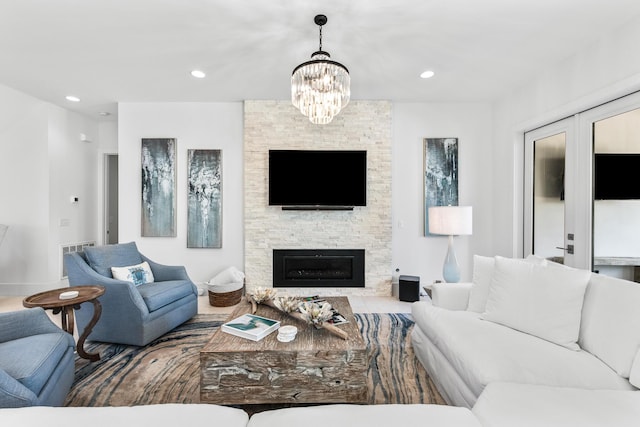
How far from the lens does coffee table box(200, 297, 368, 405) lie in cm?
164

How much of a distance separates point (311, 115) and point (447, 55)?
5.24 feet

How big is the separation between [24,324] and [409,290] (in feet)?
11.8

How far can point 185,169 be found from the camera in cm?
418

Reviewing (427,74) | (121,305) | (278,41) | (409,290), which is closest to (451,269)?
(409,290)

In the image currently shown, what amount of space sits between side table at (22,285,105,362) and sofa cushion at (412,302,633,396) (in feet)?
8.21

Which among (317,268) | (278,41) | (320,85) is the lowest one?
(317,268)

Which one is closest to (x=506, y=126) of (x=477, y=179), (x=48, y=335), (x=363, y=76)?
(x=477, y=179)

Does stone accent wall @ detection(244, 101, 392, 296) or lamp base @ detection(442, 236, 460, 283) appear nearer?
lamp base @ detection(442, 236, 460, 283)

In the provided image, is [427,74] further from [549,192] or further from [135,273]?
[135,273]

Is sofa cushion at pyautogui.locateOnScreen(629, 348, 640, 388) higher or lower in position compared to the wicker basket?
higher

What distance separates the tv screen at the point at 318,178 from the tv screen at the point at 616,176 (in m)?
2.33

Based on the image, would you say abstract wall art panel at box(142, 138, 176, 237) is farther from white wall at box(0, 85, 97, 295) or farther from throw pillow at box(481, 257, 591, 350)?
throw pillow at box(481, 257, 591, 350)

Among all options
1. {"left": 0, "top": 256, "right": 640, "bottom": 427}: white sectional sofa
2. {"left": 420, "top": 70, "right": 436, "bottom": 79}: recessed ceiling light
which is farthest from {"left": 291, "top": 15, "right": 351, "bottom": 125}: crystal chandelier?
{"left": 0, "top": 256, "right": 640, "bottom": 427}: white sectional sofa

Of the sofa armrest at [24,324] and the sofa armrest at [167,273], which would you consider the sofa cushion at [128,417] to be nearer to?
the sofa armrest at [24,324]
